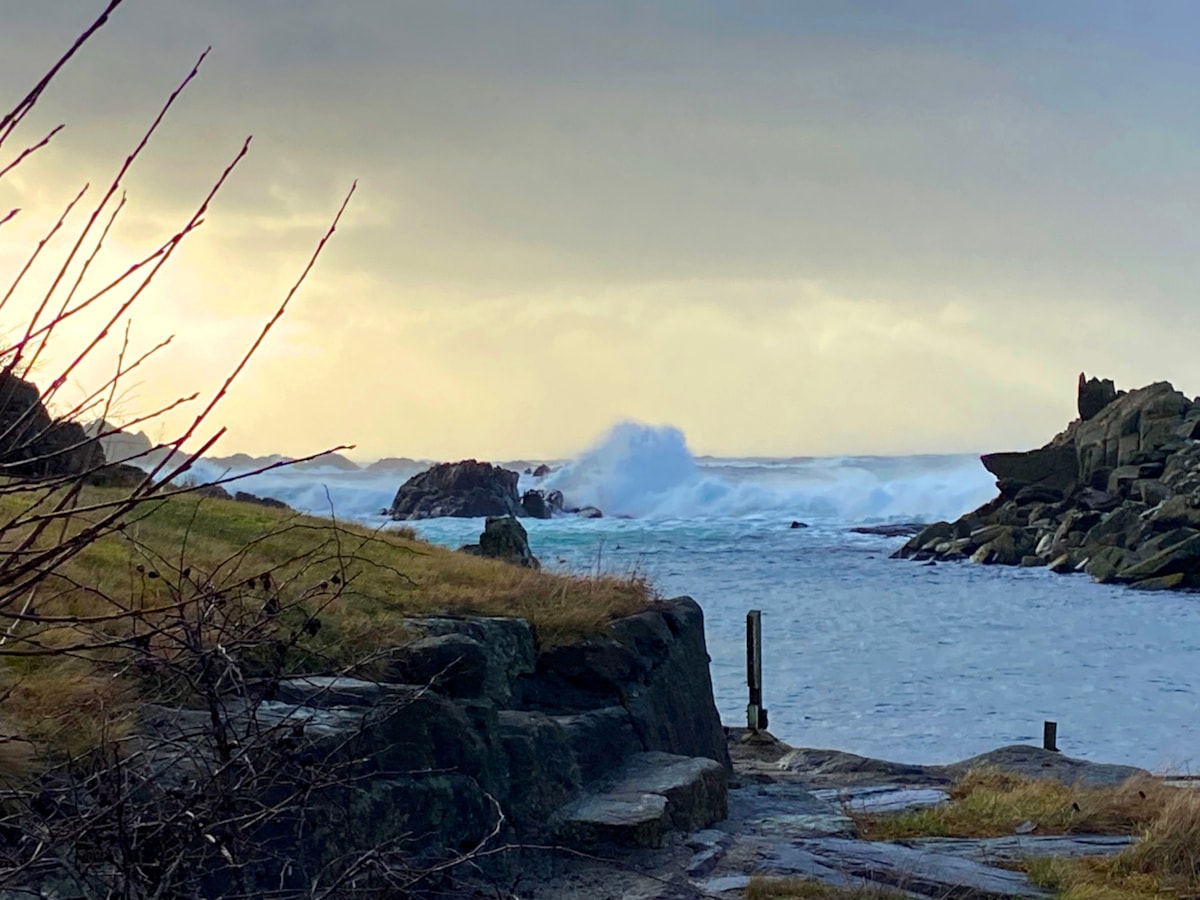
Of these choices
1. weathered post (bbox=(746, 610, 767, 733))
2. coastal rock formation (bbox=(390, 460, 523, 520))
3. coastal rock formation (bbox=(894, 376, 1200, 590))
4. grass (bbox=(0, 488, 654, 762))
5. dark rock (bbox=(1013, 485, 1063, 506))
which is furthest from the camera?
coastal rock formation (bbox=(390, 460, 523, 520))

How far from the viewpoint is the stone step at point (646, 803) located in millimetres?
6645

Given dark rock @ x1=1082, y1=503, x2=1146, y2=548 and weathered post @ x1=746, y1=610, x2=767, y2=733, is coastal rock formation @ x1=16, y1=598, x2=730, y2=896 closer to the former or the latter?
weathered post @ x1=746, y1=610, x2=767, y2=733

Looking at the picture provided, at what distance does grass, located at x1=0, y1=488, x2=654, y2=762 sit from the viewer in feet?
13.5

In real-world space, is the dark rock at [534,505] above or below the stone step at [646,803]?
above

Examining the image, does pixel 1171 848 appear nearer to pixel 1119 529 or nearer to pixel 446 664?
pixel 446 664

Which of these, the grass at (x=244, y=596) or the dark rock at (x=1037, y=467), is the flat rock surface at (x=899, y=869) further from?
the dark rock at (x=1037, y=467)

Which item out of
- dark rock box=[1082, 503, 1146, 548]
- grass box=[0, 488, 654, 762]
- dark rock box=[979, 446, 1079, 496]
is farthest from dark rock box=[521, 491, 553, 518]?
grass box=[0, 488, 654, 762]

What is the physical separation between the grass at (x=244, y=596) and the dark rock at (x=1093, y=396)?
5066 cm

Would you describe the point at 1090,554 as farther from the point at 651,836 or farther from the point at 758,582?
the point at 651,836

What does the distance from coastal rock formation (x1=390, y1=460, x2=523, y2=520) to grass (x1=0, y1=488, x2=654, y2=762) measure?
166ft

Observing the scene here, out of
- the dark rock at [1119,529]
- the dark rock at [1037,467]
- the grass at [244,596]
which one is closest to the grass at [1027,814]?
the grass at [244,596]

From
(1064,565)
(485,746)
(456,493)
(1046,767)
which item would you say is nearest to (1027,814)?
(485,746)

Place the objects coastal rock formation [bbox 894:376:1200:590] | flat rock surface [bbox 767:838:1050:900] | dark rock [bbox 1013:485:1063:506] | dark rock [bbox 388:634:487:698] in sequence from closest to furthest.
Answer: flat rock surface [bbox 767:838:1050:900] → dark rock [bbox 388:634:487:698] → coastal rock formation [bbox 894:376:1200:590] → dark rock [bbox 1013:485:1063:506]

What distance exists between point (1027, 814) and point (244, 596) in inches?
235
